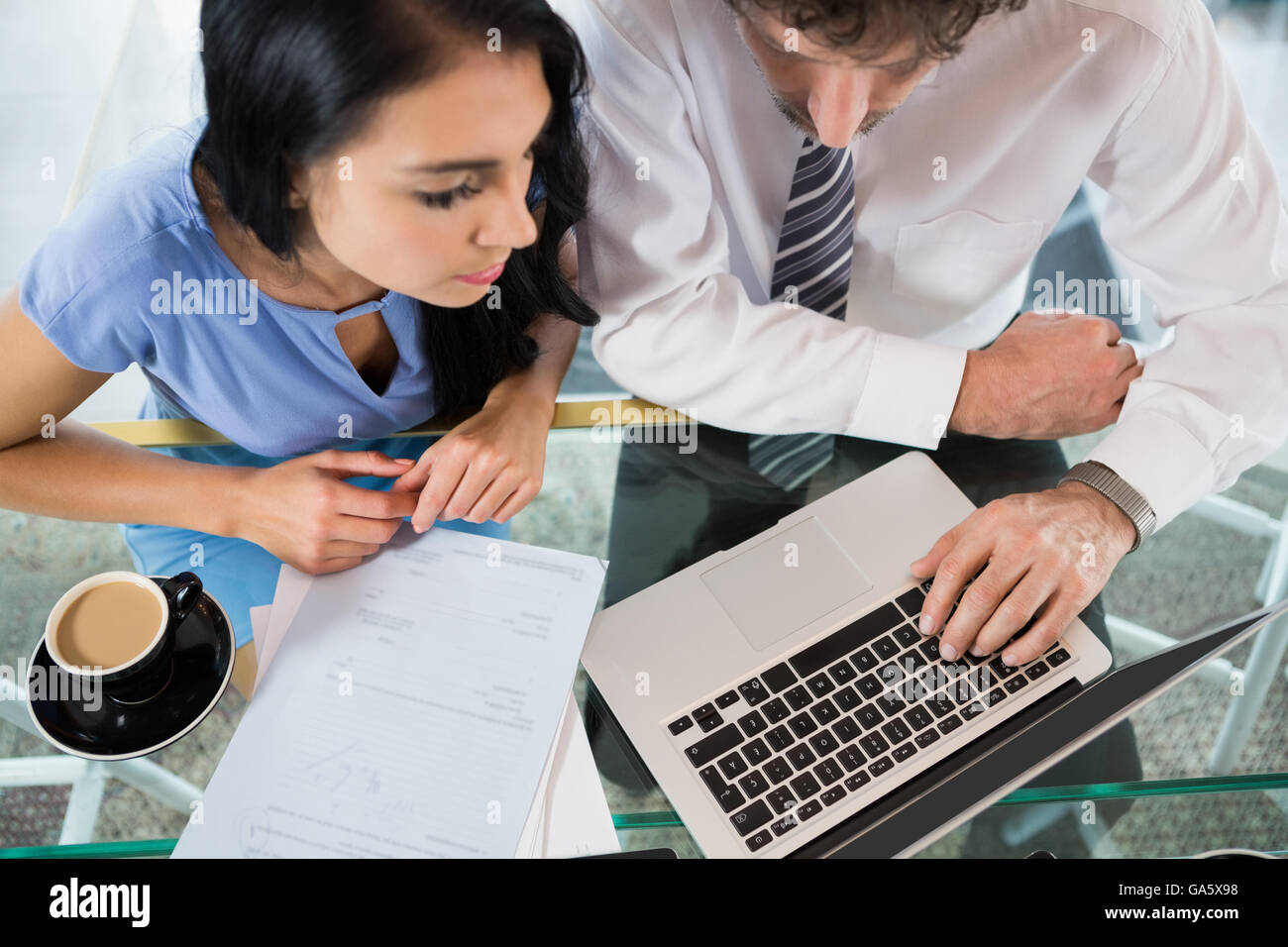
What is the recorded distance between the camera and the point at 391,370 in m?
1.19

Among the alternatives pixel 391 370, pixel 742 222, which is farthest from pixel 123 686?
pixel 742 222

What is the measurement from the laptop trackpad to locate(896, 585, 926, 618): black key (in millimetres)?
36

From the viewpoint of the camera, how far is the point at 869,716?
93cm

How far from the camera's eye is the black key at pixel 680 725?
0.91 m

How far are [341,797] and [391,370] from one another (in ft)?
1.70

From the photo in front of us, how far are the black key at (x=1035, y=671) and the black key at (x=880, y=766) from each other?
0.58 ft

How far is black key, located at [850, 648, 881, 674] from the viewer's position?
3.14ft

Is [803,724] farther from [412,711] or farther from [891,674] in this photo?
[412,711]

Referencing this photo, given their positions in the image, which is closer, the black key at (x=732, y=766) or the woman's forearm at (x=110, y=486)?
the black key at (x=732, y=766)

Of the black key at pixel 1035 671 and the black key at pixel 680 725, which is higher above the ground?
the black key at pixel 1035 671

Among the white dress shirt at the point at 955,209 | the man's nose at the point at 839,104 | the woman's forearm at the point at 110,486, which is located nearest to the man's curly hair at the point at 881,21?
the man's nose at the point at 839,104

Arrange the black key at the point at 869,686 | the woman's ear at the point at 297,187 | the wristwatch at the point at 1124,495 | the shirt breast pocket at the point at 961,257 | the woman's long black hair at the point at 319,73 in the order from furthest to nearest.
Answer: the shirt breast pocket at the point at 961,257 → the wristwatch at the point at 1124,495 → the black key at the point at 869,686 → the woman's ear at the point at 297,187 → the woman's long black hair at the point at 319,73

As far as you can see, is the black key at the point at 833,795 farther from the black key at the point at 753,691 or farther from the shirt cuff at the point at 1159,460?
the shirt cuff at the point at 1159,460

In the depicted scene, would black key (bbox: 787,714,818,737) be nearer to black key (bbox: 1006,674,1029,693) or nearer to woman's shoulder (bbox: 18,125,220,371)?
black key (bbox: 1006,674,1029,693)
